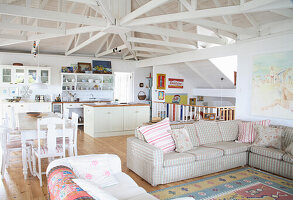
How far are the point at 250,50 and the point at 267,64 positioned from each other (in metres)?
0.57

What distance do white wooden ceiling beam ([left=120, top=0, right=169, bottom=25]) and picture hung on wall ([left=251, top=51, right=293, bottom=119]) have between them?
117 inches

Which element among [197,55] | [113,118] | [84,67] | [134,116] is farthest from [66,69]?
[197,55]

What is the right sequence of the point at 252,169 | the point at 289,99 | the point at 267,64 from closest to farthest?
the point at 252,169, the point at 289,99, the point at 267,64

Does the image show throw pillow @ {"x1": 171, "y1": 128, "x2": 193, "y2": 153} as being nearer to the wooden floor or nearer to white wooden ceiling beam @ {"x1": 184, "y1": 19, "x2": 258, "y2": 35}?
the wooden floor

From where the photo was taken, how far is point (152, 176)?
352cm

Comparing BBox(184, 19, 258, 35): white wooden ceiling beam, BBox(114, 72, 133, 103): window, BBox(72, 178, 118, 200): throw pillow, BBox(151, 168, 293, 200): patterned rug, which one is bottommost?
BBox(151, 168, 293, 200): patterned rug

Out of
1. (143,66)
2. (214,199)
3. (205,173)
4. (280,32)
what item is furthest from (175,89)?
(214,199)

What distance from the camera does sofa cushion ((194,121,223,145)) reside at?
15.1 ft

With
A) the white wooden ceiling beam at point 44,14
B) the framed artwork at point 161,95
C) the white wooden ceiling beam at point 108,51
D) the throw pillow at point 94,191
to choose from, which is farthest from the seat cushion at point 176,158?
the framed artwork at point 161,95

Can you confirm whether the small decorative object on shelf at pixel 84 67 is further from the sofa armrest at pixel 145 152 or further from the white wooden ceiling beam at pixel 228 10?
the sofa armrest at pixel 145 152

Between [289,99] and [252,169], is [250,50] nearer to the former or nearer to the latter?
[289,99]

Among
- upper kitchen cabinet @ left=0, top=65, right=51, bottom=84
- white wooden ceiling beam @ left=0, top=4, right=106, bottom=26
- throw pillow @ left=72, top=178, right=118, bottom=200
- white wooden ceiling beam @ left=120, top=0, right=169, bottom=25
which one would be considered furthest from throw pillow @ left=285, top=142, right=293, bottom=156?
upper kitchen cabinet @ left=0, top=65, right=51, bottom=84

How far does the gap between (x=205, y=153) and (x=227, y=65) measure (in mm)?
5116

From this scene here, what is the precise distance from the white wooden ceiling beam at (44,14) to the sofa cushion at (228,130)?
3320 mm
